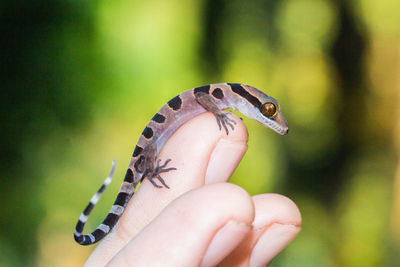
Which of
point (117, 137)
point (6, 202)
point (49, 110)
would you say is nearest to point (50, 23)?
point (49, 110)

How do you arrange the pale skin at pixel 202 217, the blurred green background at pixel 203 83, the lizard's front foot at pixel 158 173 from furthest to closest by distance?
the blurred green background at pixel 203 83 < the lizard's front foot at pixel 158 173 < the pale skin at pixel 202 217

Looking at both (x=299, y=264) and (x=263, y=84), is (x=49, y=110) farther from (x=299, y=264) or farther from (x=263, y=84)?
(x=299, y=264)

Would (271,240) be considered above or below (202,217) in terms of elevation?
below

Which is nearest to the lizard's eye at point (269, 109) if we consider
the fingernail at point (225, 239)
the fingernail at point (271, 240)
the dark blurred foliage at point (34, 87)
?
the fingernail at point (271, 240)

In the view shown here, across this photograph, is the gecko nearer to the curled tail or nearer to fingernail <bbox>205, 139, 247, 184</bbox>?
the curled tail

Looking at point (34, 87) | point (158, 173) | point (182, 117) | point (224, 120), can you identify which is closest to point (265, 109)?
point (224, 120)

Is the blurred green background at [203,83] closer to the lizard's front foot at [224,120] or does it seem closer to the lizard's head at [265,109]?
the lizard's head at [265,109]

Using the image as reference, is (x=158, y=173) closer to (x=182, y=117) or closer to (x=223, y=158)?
(x=223, y=158)
